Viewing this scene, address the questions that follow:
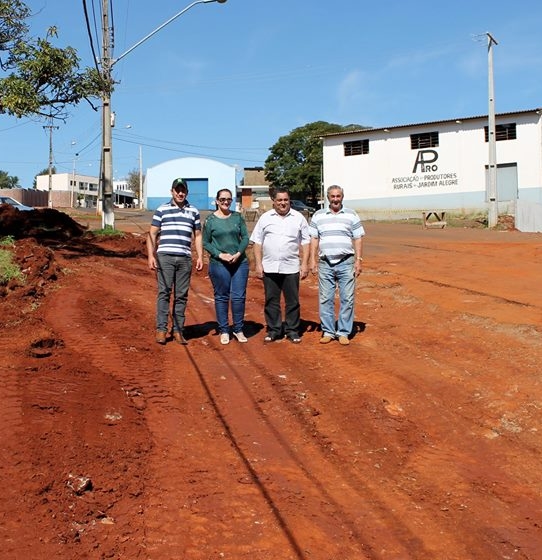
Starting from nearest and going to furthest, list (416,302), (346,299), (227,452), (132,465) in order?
1. (132,465)
2. (227,452)
3. (346,299)
4. (416,302)

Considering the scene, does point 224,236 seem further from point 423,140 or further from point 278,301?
point 423,140

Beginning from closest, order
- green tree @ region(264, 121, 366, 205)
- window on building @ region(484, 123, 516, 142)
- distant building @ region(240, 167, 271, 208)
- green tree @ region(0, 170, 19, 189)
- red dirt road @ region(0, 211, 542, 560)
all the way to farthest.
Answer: red dirt road @ region(0, 211, 542, 560), window on building @ region(484, 123, 516, 142), green tree @ region(264, 121, 366, 205), distant building @ region(240, 167, 271, 208), green tree @ region(0, 170, 19, 189)

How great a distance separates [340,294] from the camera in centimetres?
695

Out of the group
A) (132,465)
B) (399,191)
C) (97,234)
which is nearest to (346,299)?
(132,465)

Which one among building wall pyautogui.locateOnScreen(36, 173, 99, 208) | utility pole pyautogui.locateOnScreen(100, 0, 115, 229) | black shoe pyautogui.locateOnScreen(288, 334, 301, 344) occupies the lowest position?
black shoe pyautogui.locateOnScreen(288, 334, 301, 344)

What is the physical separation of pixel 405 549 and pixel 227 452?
1.40 meters

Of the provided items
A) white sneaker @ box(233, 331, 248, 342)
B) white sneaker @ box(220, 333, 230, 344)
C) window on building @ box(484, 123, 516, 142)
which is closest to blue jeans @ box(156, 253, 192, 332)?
white sneaker @ box(220, 333, 230, 344)

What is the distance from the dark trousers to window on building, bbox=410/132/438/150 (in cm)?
3217

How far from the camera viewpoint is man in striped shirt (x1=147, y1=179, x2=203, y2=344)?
664cm

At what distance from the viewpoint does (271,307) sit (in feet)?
23.0

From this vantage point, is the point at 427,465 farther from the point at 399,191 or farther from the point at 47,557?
the point at 399,191

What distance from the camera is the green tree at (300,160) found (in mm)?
60125

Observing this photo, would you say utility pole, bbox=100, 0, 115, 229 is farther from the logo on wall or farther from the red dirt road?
the logo on wall

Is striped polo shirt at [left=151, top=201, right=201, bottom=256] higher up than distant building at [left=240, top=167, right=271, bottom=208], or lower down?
lower down
